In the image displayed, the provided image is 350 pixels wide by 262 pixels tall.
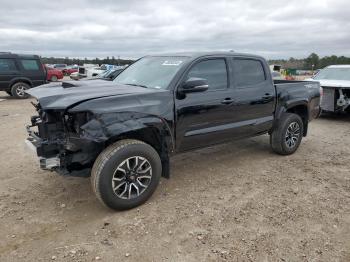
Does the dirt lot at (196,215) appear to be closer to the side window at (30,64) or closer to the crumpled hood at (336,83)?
the crumpled hood at (336,83)

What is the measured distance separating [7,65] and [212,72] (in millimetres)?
12891

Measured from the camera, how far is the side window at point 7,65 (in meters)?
15.1

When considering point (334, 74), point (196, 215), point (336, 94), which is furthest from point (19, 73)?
point (196, 215)

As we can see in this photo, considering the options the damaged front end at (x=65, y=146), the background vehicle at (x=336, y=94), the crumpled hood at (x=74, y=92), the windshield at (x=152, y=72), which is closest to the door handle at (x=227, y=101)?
the windshield at (x=152, y=72)

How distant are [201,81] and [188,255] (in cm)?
210

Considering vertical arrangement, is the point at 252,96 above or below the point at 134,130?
above

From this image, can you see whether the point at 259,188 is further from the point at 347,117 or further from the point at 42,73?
the point at 42,73

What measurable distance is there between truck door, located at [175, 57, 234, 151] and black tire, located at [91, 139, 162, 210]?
62 centimetres

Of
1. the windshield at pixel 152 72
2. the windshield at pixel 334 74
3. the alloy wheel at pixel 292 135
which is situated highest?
Answer: the windshield at pixel 152 72

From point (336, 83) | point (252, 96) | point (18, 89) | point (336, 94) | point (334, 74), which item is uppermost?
point (334, 74)

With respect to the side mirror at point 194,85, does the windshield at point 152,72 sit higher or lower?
higher

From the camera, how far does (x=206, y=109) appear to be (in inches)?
190

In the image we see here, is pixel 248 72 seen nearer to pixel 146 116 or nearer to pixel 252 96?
pixel 252 96

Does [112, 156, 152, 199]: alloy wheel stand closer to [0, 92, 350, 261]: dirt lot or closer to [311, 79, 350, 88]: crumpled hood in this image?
[0, 92, 350, 261]: dirt lot
